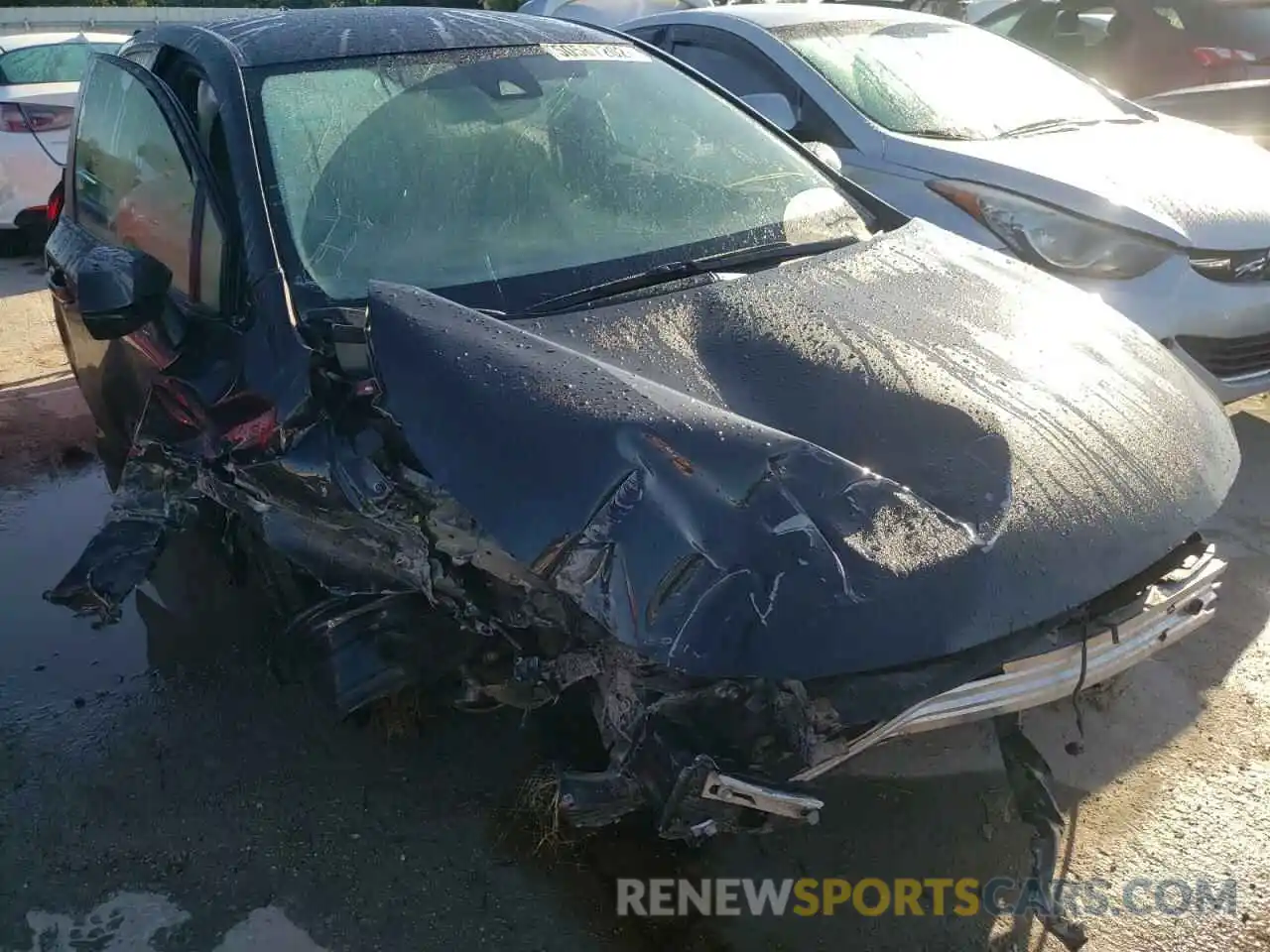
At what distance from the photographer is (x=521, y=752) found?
2887 millimetres

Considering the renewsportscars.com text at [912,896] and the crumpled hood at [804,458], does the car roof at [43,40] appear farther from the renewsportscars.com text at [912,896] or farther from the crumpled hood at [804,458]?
the renewsportscars.com text at [912,896]

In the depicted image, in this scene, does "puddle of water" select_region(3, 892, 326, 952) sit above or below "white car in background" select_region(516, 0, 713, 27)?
below

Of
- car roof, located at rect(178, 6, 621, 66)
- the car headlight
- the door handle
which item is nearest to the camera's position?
car roof, located at rect(178, 6, 621, 66)

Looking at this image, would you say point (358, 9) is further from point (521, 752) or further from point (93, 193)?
point (521, 752)

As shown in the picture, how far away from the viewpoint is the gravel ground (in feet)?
7.80

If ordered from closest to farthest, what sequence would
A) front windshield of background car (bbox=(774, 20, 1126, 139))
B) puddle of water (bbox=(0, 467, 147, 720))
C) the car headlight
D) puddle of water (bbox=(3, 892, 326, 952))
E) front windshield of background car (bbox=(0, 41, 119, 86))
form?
puddle of water (bbox=(3, 892, 326, 952)) < puddle of water (bbox=(0, 467, 147, 720)) < the car headlight < front windshield of background car (bbox=(774, 20, 1126, 139)) < front windshield of background car (bbox=(0, 41, 119, 86))

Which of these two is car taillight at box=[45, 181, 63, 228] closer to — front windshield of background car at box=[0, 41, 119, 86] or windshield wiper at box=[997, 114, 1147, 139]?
windshield wiper at box=[997, 114, 1147, 139]

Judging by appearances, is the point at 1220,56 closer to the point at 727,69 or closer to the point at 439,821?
the point at 727,69

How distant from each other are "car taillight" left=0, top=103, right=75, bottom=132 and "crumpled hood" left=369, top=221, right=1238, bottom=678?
21.4ft

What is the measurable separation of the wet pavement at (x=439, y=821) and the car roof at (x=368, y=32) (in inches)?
63.6

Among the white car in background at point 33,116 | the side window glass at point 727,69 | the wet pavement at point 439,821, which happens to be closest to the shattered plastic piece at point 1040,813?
the wet pavement at point 439,821

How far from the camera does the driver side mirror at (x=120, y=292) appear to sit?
8.70ft

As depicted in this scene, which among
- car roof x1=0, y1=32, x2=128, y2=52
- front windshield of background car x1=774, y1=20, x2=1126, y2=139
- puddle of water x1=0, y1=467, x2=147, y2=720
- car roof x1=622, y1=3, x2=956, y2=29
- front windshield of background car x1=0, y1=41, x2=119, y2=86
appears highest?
car roof x1=622, y1=3, x2=956, y2=29

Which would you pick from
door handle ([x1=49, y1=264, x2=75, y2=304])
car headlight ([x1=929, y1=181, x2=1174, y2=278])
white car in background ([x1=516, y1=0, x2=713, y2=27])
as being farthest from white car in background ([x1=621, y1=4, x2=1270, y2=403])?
white car in background ([x1=516, y1=0, x2=713, y2=27])
